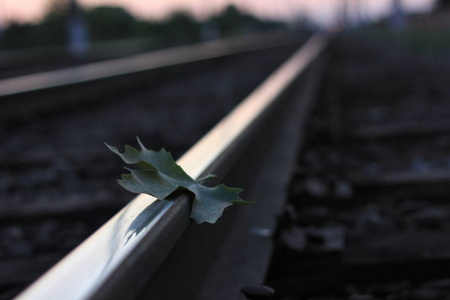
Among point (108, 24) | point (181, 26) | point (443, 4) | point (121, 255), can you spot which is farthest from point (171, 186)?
point (181, 26)

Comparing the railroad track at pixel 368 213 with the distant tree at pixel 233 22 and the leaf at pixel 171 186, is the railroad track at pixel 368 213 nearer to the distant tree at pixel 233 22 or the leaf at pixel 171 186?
the leaf at pixel 171 186

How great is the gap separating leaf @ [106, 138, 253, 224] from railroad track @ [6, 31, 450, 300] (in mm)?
23

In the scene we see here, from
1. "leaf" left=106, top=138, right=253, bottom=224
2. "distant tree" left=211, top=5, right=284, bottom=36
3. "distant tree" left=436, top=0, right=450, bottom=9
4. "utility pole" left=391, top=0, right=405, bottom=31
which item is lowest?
"distant tree" left=211, top=5, right=284, bottom=36

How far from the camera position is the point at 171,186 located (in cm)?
109

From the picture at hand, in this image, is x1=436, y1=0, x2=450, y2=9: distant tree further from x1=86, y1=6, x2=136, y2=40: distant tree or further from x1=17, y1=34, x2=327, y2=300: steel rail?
x1=17, y1=34, x2=327, y2=300: steel rail

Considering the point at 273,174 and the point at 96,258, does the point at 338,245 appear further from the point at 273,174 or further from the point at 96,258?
the point at 96,258

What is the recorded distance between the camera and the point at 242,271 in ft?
4.19

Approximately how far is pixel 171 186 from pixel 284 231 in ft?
1.90

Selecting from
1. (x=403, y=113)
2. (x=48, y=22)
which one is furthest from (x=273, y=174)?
(x=48, y=22)

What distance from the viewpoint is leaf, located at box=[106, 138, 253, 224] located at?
1.07m

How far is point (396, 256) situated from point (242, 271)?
1.40 feet

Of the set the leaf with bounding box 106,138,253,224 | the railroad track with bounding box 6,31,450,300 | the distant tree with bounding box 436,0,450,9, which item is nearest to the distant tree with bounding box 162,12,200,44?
the distant tree with bounding box 436,0,450,9

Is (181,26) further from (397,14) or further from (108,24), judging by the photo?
(397,14)

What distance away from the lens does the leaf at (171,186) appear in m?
1.07
